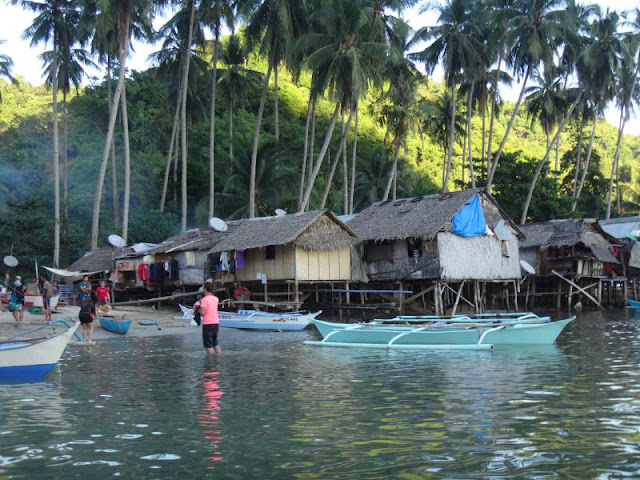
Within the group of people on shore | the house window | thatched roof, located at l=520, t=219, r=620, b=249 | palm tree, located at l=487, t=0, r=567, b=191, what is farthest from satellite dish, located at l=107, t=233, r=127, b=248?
palm tree, located at l=487, t=0, r=567, b=191

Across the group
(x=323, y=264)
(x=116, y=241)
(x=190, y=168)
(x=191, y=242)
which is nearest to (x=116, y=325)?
(x=323, y=264)

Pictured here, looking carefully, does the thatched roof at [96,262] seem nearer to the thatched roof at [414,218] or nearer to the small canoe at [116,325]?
the small canoe at [116,325]

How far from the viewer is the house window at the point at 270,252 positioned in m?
27.9

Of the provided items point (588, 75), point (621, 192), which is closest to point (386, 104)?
point (588, 75)

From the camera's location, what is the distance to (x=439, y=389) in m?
11.0

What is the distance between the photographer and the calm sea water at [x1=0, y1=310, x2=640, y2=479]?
677 cm

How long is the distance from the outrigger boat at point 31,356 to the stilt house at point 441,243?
17374mm

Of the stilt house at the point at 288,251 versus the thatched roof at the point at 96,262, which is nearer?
the stilt house at the point at 288,251

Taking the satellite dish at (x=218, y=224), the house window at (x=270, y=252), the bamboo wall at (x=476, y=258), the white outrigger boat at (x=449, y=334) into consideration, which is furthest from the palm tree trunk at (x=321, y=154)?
the white outrigger boat at (x=449, y=334)

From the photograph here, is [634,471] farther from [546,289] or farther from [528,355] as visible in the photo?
[546,289]

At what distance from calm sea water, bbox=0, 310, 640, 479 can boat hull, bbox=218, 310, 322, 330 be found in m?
8.25

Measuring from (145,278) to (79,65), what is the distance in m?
14.8

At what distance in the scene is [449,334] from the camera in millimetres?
16250

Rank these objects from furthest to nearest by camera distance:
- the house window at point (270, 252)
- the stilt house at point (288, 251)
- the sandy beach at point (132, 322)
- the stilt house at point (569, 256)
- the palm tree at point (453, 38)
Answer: the palm tree at point (453, 38) < the stilt house at point (569, 256) < the house window at point (270, 252) < the stilt house at point (288, 251) < the sandy beach at point (132, 322)
